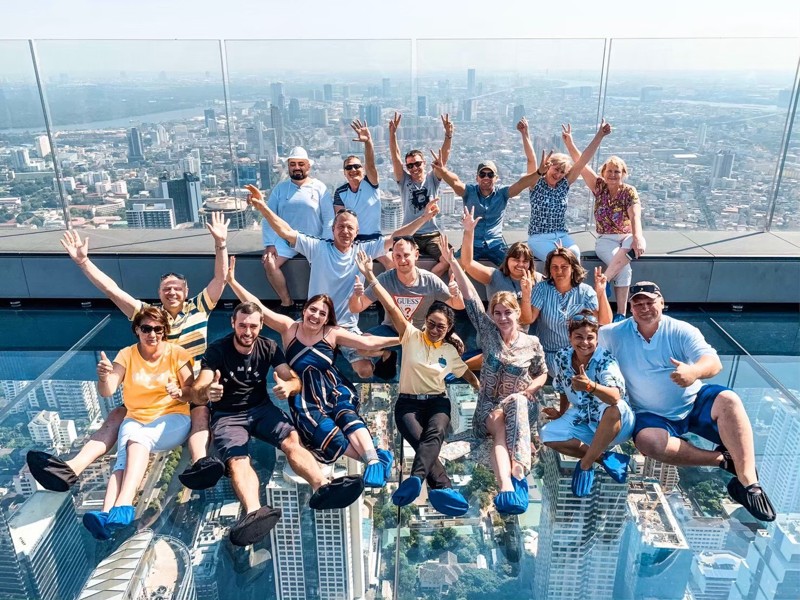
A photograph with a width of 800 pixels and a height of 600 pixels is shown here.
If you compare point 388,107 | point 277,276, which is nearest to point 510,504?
point 277,276

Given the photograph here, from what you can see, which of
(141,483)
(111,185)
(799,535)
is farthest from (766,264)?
(111,185)

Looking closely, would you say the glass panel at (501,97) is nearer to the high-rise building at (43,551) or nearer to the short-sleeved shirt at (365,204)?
the short-sleeved shirt at (365,204)

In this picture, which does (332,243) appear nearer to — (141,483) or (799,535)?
(141,483)

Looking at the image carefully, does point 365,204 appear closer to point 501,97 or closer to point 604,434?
point 501,97

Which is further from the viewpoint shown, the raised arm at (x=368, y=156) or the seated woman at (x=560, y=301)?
the raised arm at (x=368, y=156)

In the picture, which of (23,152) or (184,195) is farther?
(184,195)

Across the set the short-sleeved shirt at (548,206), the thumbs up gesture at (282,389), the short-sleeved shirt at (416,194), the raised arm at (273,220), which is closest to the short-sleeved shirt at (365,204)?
the short-sleeved shirt at (416,194)
